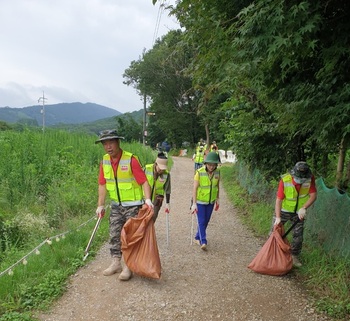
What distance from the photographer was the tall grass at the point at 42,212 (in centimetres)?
428

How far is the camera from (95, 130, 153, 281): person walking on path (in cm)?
450

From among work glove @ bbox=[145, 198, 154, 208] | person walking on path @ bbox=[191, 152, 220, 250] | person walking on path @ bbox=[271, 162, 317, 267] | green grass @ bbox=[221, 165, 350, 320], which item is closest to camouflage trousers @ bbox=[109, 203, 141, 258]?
work glove @ bbox=[145, 198, 154, 208]

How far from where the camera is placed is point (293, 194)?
204 inches

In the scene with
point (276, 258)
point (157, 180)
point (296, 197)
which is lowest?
point (276, 258)

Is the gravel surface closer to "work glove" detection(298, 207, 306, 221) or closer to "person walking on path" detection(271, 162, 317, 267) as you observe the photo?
"person walking on path" detection(271, 162, 317, 267)

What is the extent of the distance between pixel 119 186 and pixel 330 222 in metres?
3.57

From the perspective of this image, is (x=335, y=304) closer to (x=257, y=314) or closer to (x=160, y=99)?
(x=257, y=314)

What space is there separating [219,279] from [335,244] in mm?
1965

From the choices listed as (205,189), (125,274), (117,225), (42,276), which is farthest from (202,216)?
(42,276)

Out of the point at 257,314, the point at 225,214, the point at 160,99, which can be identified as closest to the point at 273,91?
the point at 257,314

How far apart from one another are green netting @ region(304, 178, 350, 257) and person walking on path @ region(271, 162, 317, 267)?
0.55 metres

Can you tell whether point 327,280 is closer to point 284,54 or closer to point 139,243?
point 139,243

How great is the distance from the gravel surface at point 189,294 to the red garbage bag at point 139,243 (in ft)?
0.94

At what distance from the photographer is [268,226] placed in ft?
24.9
